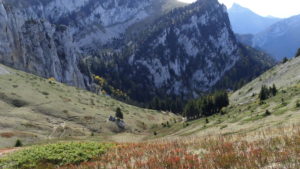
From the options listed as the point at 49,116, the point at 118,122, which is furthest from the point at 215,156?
the point at 118,122

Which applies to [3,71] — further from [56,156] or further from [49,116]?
[56,156]

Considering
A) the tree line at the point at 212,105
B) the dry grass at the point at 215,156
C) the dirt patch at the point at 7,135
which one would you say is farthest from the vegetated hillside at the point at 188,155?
the tree line at the point at 212,105

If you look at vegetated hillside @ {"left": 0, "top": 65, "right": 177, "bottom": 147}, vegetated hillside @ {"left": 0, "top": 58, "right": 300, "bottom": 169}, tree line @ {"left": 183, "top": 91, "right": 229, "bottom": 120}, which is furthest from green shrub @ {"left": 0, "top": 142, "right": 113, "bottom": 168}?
tree line @ {"left": 183, "top": 91, "right": 229, "bottom": 120}

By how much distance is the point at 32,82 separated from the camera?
3839 inches

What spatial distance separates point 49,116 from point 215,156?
70.5 m

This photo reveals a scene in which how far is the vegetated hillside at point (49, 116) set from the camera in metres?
62.7

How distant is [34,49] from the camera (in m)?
162

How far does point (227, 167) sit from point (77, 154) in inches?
429

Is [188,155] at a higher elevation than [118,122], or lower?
lower

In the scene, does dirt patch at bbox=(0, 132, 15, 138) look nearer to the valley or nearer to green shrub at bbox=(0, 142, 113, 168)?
the valley

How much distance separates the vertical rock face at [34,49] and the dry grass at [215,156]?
128 metres

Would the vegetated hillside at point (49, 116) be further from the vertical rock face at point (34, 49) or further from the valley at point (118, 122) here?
Answer: the vertical rock face at point (34, 49)

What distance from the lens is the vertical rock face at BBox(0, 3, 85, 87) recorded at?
450 ft

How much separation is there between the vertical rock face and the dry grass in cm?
12809
